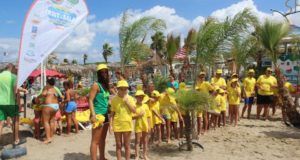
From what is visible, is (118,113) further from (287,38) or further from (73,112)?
(287,38)

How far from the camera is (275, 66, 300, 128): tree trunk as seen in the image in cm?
948

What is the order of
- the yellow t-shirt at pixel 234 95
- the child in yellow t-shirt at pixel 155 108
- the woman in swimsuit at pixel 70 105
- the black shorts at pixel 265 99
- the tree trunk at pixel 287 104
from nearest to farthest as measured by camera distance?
1. the child in yellow t-shirt at pixel 155 108
2. the woman in swimsuit at pixel 70 105
3. the tree trunk at pixel 287 104
4. the yellow t-shirt at pixel 234 95
5. the black shorts at pixel 265 99

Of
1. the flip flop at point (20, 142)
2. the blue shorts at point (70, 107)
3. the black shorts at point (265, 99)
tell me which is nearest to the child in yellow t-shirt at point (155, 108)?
the blue shorts at point (70, 107)

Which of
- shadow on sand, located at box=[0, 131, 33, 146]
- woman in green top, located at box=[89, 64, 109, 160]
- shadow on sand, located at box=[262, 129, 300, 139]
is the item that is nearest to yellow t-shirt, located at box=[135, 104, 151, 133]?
woman in green top, located at box=[89, 64, 109, 160]

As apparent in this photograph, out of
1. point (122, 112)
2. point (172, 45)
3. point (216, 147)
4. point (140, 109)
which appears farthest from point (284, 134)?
point (122, 112)

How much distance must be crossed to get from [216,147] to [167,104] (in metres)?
1.50

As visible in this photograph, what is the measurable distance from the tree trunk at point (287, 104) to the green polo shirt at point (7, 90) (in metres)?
6.83

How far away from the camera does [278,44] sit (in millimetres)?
9312

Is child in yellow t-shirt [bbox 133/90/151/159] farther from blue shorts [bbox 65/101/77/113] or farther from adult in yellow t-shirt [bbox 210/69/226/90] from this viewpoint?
adult in yellow t-shirt [bbox 210/69/226/90]

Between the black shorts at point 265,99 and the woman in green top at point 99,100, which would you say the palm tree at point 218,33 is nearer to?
the woman in green top at point 99,100

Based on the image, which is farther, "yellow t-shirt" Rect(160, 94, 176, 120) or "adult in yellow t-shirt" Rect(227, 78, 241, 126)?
"adult in yellow t-shirt" Rect(227, 78, 241, 126)

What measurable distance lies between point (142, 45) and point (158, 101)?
4.72 meters

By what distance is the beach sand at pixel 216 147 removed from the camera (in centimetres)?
657

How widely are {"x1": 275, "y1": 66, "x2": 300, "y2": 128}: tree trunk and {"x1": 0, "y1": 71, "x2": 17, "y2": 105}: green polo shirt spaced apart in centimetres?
683
